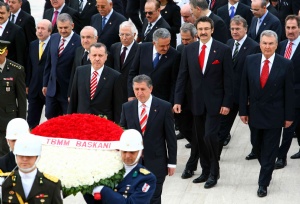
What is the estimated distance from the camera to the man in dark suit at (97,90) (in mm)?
12141

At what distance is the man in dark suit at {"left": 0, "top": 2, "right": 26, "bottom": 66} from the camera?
14914 millimetres

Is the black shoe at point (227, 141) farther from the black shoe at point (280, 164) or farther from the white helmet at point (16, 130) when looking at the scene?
the white helmet at point (16, 130)

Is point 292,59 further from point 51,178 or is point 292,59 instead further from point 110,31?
point 51,178

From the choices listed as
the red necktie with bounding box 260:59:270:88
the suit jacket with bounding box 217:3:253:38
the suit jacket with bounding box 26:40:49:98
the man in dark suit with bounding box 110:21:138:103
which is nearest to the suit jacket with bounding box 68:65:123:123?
the man in dark suit with bounding box 110:21:138:103

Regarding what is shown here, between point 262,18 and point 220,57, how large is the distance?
242 centimetres

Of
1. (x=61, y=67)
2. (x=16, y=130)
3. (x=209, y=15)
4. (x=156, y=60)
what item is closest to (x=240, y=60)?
(x=209, y=15)

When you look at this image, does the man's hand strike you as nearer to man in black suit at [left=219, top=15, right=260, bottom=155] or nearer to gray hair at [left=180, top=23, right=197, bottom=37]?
man in black suit at [left=219, top=15, right=260, bottom=155]

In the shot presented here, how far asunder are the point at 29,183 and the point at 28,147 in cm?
33

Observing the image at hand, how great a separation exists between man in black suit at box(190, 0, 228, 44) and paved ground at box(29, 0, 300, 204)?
1.71m

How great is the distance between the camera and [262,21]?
14.5 m

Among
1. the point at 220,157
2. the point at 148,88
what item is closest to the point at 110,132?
the point at 148,88

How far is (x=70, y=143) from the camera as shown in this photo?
28.7ft

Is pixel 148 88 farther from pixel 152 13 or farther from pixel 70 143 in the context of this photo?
pixel 152 13

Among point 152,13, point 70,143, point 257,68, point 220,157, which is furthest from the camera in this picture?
point 152,13
